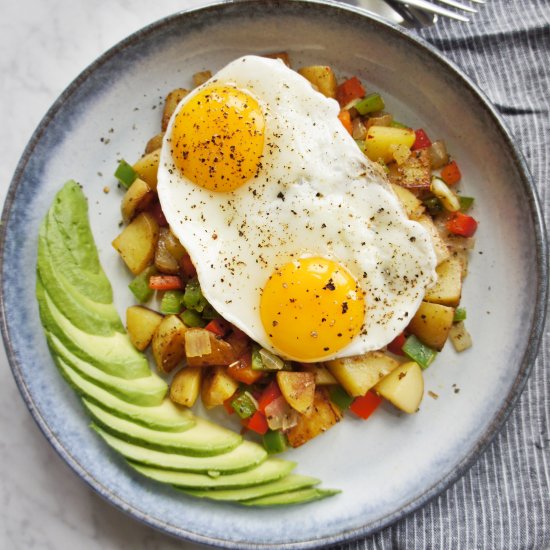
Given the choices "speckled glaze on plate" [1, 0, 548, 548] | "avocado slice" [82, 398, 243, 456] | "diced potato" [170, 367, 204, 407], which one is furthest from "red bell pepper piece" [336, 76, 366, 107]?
"avocado slice" [82, 398, 243, 456]

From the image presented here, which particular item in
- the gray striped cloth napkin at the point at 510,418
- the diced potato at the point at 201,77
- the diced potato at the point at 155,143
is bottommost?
the gray striped cloth napkin at the point at 510,418

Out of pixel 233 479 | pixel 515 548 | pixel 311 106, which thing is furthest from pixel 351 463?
pixel 311 106

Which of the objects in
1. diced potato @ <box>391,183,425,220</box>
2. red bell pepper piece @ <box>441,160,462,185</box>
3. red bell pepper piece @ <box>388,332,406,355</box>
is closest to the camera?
diced potato @ <box>391,183,425,220</box>

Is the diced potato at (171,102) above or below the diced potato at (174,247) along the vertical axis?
above

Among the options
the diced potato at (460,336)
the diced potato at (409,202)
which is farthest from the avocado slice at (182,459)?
the diced potato at (409,202)

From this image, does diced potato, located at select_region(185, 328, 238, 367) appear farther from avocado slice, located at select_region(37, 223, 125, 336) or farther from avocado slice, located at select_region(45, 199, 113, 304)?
avocado slice, located at select_region(45, 199, 113, 304)

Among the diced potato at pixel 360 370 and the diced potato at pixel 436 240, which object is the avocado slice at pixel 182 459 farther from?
the diced potato at pixel 436 240
